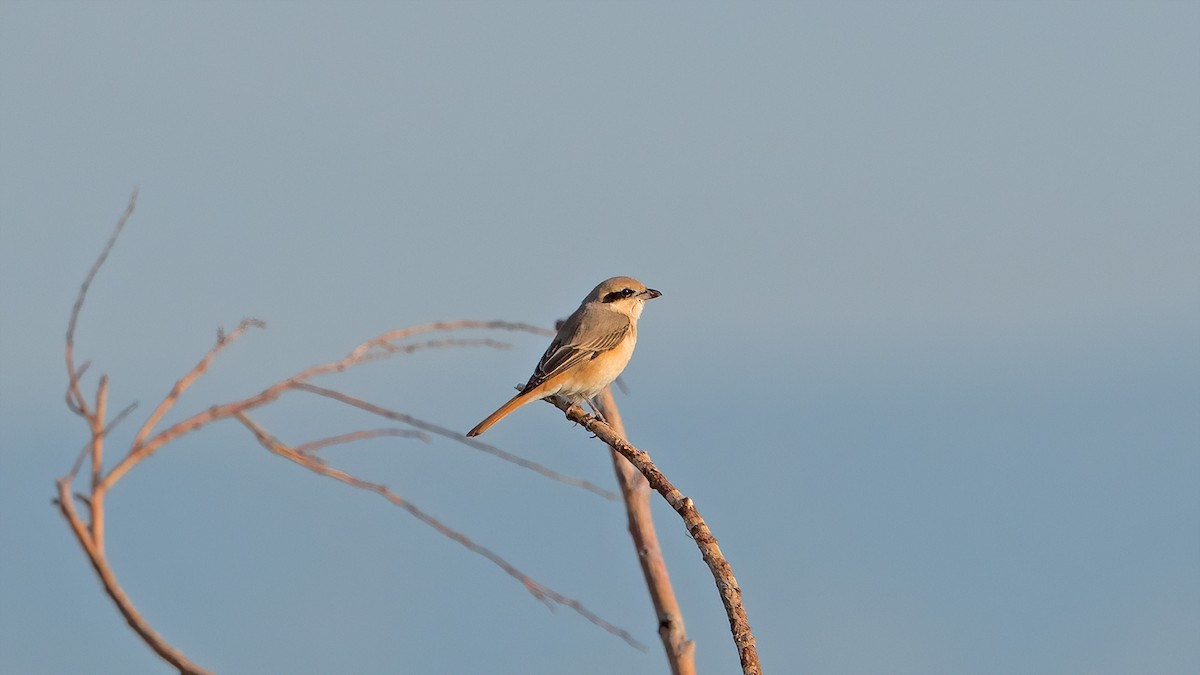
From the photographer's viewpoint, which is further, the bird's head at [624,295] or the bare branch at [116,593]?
the bird's head at [624,295]

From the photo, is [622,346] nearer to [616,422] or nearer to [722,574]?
[616,422]

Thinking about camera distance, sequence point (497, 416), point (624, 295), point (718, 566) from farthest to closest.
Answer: point (624, 295)
point (497, 416)
point (718, 566)

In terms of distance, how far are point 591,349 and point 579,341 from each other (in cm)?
11

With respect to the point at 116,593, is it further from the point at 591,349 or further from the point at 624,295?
the point at 624,295

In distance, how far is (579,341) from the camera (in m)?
6.90

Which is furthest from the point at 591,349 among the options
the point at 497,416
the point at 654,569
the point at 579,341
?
the point at 654,569

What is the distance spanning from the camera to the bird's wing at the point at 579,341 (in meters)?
6.67

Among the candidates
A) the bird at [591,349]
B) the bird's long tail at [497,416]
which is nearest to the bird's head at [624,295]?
the bird at [591,349]

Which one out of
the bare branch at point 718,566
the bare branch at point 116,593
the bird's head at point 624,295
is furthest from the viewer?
the bird's head at point 624,295

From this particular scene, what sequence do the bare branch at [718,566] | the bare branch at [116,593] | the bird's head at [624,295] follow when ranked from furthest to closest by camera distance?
the bird's head at [624,295], the bare branch at [116,593], the bare branch at [718,566]

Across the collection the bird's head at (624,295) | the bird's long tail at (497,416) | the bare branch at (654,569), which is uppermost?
the bird's head at (624,295)

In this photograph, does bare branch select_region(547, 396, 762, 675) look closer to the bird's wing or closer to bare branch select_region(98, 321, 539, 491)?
bare branch select_region(98, 321, 539, 491)

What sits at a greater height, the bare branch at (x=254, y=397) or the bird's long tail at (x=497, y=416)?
the bird's long tail at (x=497, y=416)

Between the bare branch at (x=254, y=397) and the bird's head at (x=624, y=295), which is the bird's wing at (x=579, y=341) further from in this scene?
the bare branch at (x=254, y=397)
